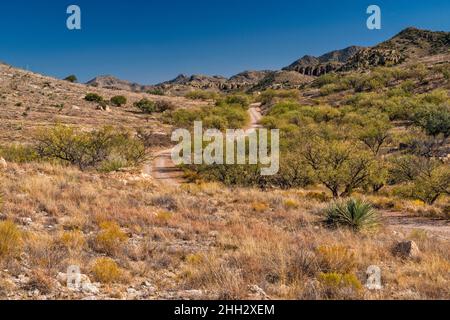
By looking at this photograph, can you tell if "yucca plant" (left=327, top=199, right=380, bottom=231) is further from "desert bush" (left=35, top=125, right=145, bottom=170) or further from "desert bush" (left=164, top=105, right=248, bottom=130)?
"desert bush" (left=164, top=105, right=248, bottom=130)

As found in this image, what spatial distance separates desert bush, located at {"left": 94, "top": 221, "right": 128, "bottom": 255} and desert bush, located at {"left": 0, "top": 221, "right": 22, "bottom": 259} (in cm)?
159

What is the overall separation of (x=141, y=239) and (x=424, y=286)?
6451mm

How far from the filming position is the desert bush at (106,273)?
6895 millimetres

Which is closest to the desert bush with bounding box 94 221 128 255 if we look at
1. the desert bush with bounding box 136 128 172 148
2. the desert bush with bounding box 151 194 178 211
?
the desert bush with bounding box 151 194 178 211

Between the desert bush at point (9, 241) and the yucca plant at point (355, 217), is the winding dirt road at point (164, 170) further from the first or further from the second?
the desert bush at point (9, 241)

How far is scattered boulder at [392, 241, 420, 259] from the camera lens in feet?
29.1

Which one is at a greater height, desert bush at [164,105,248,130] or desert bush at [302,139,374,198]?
desert bush at [164,105,248,130]

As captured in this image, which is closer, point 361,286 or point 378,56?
point 361,286

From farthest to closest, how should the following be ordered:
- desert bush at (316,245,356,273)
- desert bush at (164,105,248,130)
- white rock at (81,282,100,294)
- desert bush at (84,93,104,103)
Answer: desert bush at (84,93,104,103) < desert bush at (164,105,248,130) < desert bush at (316,245,356,273) < white rock at (81,282,100,294)

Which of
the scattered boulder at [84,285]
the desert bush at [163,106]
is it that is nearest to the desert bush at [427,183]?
the scattered boulder at [84,285]

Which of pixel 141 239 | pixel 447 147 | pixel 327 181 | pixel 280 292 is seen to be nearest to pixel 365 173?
pixel 327 181

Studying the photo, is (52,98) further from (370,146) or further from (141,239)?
(141,239)

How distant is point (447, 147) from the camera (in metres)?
37.5

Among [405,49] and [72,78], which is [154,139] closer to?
[72,78]
